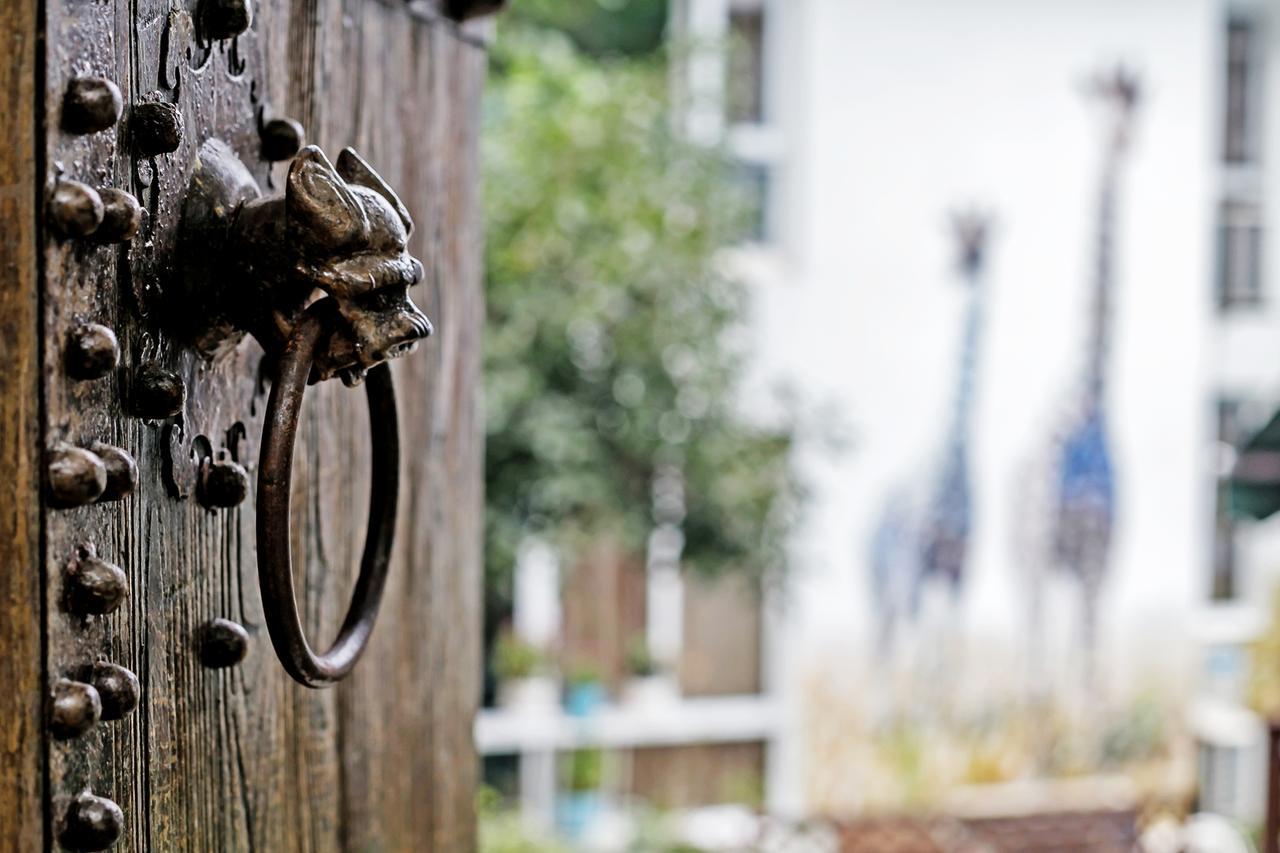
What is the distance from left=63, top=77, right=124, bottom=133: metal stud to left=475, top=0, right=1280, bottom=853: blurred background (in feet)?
10.7

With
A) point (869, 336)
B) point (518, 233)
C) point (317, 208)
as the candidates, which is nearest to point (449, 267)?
point (317, 208)

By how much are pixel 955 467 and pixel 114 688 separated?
14.5ft

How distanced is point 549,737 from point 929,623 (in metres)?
1.48

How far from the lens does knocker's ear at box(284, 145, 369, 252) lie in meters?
0.56

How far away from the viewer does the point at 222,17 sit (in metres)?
0.64

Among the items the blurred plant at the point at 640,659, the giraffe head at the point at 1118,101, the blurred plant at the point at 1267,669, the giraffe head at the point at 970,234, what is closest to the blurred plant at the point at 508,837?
the blurred plant at the point at 640,659

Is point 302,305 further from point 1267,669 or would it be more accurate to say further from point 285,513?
point 1267,669

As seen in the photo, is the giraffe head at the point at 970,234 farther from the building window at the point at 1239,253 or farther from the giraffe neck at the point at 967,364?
the building window at the point at 1239,253

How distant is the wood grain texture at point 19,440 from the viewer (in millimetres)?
502

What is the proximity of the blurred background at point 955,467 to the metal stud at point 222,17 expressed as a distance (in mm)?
3126

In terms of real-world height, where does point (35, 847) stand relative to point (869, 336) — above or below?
below

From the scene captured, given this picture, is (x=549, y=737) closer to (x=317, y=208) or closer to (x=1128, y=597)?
(x=1128, y=597)

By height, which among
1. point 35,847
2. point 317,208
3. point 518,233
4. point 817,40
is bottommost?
point 35,847

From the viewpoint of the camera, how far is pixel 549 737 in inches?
170
